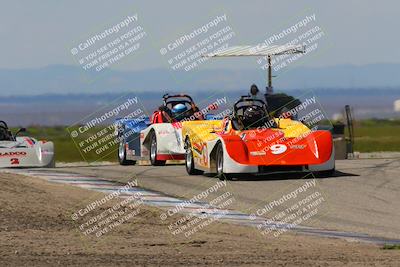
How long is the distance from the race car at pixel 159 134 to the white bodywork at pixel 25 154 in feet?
7.12

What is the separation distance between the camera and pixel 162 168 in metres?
24.2

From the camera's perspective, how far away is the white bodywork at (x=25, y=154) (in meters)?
25.4

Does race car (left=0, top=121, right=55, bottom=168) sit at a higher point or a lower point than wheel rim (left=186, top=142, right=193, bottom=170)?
higher

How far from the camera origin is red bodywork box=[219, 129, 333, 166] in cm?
2078

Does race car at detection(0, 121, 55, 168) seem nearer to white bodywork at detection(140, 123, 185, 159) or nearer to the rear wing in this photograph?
white bodywork at detection(140, 123, 185, 159)

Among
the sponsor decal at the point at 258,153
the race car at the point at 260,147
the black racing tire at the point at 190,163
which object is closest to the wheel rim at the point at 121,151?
the black racing tire at the point at 190,163

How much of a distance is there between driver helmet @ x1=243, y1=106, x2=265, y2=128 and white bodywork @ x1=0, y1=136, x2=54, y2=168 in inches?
224

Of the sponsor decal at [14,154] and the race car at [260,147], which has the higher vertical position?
the sponsor decal at [14,154]

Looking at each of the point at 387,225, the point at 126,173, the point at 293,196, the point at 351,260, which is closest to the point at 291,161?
the point at 293,196

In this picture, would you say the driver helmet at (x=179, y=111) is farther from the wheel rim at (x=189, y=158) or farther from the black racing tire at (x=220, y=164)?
the black racing tire at (x=220, y=164)

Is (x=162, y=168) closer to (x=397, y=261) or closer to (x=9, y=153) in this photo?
(x=9, y=153)

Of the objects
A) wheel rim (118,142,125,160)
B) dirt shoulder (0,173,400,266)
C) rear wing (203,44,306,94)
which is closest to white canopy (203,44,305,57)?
rear wing (203,44,306,94)

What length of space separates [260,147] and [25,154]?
22.1 feet

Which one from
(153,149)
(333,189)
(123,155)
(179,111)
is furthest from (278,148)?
(123,155)
